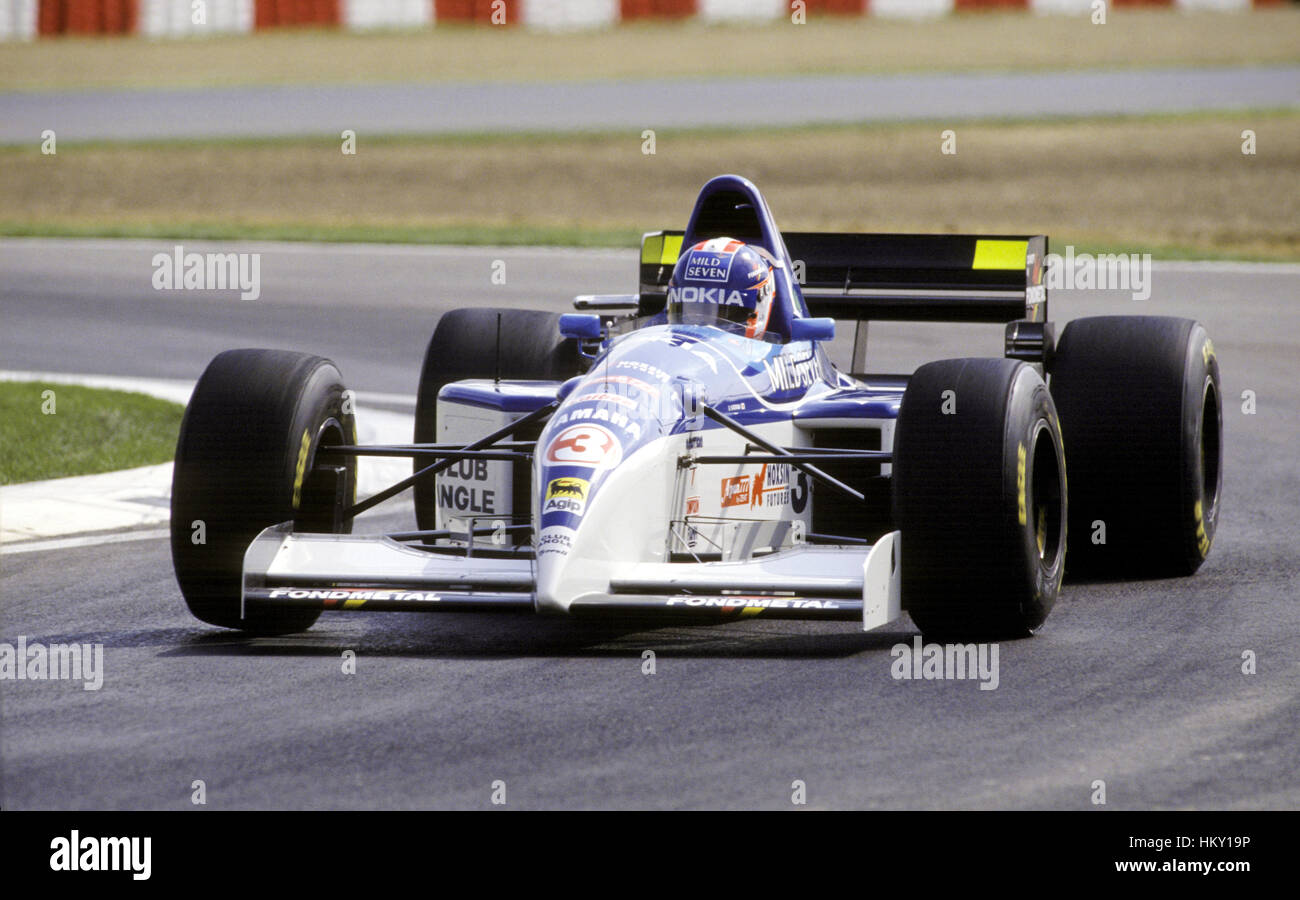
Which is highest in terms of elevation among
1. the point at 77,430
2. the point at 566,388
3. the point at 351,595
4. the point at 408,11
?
the point at 408,11

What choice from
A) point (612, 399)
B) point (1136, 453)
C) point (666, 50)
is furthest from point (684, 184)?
point (612, 399)

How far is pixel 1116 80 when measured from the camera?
37656 millimetres

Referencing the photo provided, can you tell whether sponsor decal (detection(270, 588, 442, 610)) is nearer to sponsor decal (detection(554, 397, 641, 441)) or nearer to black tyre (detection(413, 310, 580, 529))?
sponsor decal (detection(554, 397, 641, 441))

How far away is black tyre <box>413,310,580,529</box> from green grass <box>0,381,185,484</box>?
111 inches

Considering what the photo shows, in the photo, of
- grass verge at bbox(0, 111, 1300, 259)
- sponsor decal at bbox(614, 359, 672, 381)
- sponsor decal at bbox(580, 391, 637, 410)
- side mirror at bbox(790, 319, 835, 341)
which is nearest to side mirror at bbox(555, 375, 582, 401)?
sponsor decal at bbox(614, 359, 672, 381)

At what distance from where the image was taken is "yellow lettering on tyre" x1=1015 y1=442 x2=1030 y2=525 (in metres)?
7.01

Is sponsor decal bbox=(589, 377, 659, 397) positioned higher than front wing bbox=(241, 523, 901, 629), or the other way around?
sponsor decal bbox=(589, 377, 659, 397)

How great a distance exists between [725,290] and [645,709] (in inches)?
92.0

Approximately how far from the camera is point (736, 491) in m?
7.65

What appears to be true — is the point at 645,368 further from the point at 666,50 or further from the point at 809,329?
the point at 666,50

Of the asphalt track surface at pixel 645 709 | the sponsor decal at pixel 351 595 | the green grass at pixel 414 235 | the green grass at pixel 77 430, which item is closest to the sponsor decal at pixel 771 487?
the asphalt track surface at pixel 645 709

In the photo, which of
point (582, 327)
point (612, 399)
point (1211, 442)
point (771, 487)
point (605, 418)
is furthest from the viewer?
point (1211, 442)
